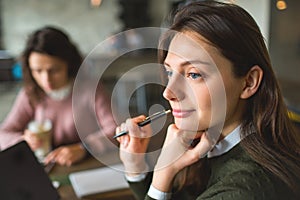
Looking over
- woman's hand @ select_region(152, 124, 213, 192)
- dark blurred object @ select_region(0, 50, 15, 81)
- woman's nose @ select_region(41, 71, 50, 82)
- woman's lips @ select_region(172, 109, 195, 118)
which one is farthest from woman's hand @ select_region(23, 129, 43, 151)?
dark blurred object @ select_region(0, 50, 15, 81)

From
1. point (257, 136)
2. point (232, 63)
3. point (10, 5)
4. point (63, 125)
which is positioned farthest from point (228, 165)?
point (10, 5)

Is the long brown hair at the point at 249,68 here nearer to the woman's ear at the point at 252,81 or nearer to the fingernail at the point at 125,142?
the woman's ear at the point at 252,81

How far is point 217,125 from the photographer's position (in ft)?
2.20

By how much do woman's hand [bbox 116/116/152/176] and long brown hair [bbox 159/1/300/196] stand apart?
16 centimetres

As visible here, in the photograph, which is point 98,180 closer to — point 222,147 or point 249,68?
point 222,147

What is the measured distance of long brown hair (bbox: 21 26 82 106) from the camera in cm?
140

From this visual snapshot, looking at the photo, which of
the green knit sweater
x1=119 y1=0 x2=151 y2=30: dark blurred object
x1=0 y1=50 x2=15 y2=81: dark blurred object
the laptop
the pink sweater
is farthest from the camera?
x1=119 y1=0 x2=151 y2=30: dark blurred object

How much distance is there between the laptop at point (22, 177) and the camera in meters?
0.82

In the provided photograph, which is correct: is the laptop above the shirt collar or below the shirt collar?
below

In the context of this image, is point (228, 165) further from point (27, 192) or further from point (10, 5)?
point (10, 5)

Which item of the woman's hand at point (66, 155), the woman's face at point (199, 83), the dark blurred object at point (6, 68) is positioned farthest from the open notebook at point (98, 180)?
the dark blurred object at point (6, 68)

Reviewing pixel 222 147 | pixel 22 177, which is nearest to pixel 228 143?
pixel 222 147

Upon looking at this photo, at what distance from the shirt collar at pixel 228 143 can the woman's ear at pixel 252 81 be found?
0.22 ft

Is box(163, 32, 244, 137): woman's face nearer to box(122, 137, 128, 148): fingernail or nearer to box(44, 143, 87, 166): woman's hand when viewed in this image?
box(122, 137, 128, 148): fingernail
